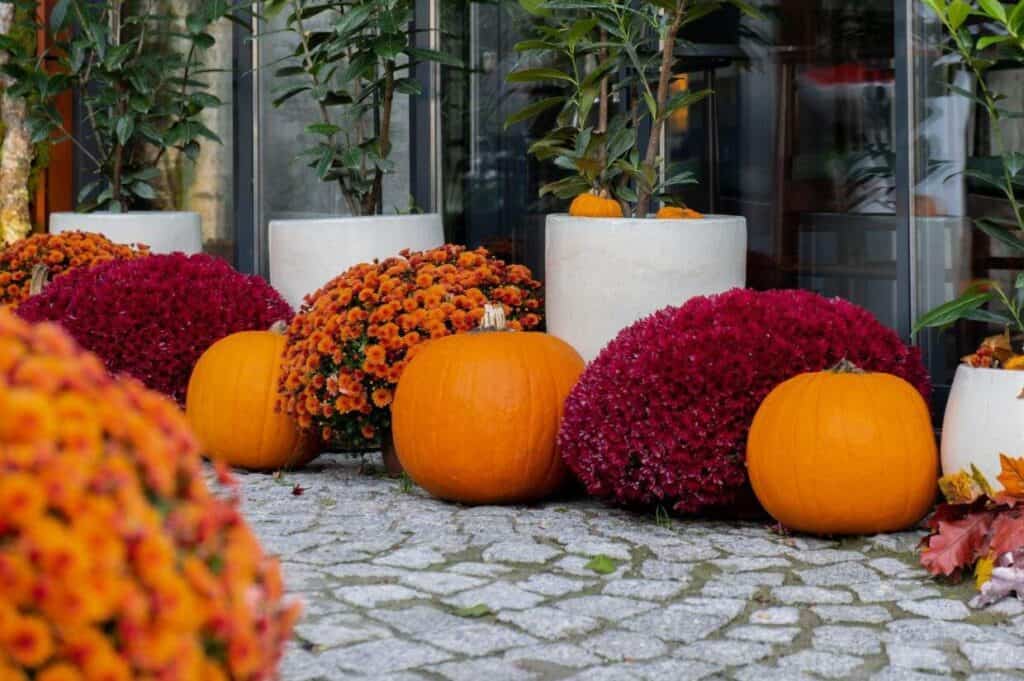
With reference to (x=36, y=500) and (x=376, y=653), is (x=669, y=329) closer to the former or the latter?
(x=376, y=653)

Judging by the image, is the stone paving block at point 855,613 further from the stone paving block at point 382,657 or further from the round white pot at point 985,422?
the stone paving block at point 382,657

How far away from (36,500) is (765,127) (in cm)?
489

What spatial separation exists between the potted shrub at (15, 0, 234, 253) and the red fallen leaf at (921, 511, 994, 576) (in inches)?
187

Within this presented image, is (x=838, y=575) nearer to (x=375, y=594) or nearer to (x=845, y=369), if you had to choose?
(x=845, y=369)

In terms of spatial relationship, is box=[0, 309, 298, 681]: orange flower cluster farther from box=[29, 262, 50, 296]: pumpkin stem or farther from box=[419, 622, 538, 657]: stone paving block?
box=[29, 262, 50, 296]: pumpkin stem

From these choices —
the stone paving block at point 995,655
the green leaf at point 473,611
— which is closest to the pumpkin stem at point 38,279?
the green leaf at point 473,611

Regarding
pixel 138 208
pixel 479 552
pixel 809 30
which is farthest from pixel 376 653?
pixel 138 208

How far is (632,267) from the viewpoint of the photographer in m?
5.33

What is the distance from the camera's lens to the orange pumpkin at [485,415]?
15.7ft

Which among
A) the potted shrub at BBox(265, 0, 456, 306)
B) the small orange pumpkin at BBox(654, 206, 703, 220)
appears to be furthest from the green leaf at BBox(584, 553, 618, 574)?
the potted shrub at BBox(265, 0, 456, 306)

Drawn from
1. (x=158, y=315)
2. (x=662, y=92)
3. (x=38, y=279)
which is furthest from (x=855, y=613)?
(x=38, y=279)

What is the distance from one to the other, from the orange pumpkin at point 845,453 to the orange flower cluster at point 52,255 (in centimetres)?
378

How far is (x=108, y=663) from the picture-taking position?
1486 mm

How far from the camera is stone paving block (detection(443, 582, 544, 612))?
3.70 meters
